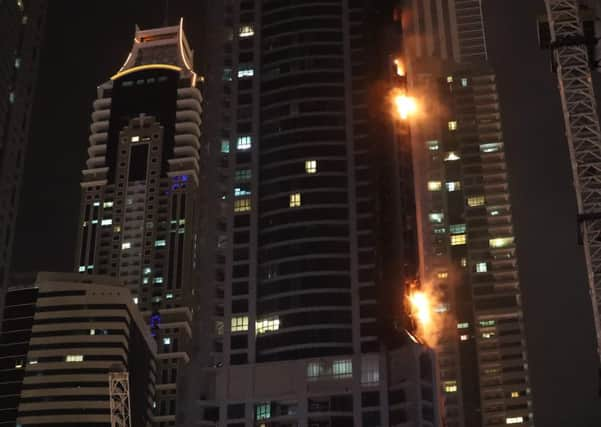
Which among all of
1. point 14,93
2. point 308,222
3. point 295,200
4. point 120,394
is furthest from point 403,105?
point 14,93

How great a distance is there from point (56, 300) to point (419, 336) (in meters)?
83.0

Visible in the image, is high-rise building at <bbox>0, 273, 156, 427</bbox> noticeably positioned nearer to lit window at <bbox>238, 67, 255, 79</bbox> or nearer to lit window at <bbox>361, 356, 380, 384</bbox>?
lit window at <bbox>361, 356, 380, 384</bbox>

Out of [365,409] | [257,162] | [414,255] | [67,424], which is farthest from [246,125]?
[67,424]

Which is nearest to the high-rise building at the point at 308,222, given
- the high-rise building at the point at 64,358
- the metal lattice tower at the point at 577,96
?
the high-rise building at the point at 64,358

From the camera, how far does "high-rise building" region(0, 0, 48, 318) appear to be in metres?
76.5

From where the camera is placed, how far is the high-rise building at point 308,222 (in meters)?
149

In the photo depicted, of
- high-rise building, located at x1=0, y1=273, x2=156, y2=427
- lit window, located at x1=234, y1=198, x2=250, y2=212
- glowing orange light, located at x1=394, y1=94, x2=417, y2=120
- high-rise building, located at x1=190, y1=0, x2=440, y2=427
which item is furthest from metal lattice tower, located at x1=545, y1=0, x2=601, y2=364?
high-rise building, located at x1=0, y1=273, x2=156, y2=427

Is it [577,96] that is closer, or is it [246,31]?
[577,96]

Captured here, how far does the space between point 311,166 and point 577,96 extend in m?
98.3

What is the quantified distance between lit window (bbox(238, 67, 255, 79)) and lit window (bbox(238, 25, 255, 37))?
22.6 ft

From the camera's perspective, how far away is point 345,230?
163m

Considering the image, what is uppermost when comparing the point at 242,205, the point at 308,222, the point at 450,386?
the point at 242,205

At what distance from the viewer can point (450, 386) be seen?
185 m

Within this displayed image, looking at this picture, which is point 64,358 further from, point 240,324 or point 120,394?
point 120,394
